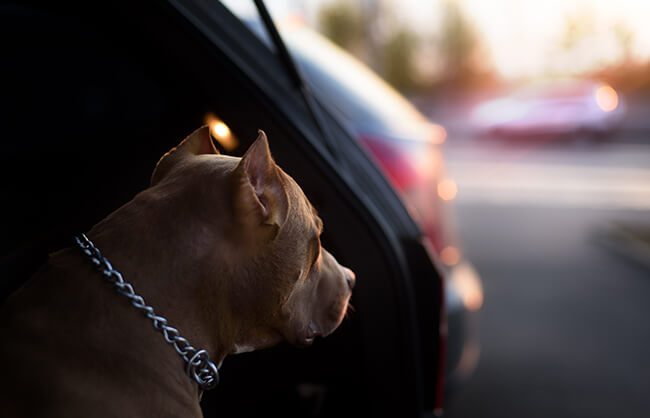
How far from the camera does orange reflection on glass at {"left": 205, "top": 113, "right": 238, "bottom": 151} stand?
3.90ft

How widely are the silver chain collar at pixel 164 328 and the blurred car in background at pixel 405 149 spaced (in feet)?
3.81

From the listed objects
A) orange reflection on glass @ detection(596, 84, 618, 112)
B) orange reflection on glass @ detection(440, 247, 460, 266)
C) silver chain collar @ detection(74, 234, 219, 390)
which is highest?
orange reflection on glass @ detection(596, 84, 618, 112)

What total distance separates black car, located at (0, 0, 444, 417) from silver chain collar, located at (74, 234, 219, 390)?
63 millimetres

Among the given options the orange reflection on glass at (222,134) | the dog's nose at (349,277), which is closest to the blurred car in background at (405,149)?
the dog's nose at (349,277)

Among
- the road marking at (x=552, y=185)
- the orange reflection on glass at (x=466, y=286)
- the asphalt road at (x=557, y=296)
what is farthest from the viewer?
the road marking at (x=552, y=185)

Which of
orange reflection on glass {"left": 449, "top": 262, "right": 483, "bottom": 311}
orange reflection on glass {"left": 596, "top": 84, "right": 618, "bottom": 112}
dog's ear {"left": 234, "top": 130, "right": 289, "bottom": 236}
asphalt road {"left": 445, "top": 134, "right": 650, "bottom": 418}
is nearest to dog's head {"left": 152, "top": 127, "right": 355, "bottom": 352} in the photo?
dog's ear {"left": 234, "top": 130, "right": 289, "bottom": 236}

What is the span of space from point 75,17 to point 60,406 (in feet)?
3.01

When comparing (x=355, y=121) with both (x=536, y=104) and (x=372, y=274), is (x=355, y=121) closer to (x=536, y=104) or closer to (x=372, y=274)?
(x=372, y=274)

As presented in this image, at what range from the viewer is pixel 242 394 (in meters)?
1.49

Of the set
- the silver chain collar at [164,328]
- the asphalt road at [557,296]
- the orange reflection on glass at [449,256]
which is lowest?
the asphalt road at [557,296]

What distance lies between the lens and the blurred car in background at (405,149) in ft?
7.73

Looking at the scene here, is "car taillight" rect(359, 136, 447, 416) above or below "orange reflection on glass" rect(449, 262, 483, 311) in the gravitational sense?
above

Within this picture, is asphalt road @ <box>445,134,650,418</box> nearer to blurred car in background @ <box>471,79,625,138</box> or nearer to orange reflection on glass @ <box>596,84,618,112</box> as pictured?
blurred car in background @ <box>471,79,625,138</box>

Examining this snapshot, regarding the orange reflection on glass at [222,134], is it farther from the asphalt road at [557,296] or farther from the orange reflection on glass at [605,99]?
the orange reflection on glass at [605,99]
